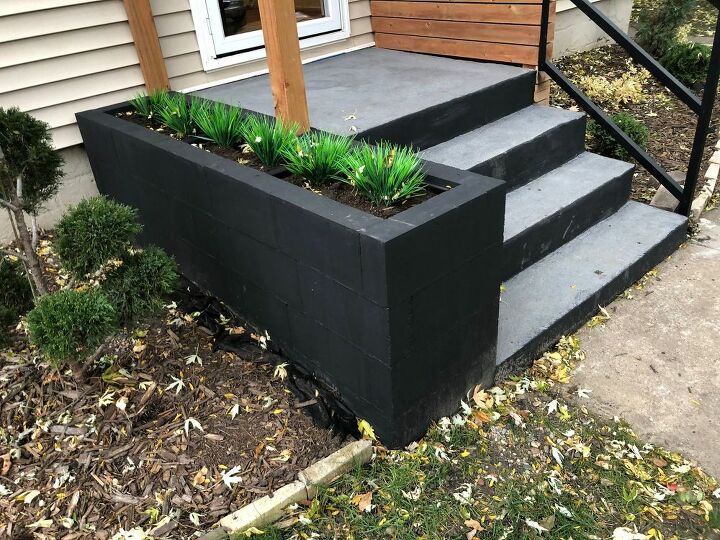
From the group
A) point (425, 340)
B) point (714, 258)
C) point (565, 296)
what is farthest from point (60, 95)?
point (714, 258)

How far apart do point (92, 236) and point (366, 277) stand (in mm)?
1053

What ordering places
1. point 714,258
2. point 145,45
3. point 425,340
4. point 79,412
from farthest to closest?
point 145,45, point 714,258, point 79,412, point 425,340

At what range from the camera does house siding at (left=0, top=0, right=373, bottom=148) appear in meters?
3.32

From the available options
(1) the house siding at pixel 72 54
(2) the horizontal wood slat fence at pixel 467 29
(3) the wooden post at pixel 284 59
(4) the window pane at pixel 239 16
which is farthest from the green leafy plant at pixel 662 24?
(3) the wooden post at pixel 284 59

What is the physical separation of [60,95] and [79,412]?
83.0 inches

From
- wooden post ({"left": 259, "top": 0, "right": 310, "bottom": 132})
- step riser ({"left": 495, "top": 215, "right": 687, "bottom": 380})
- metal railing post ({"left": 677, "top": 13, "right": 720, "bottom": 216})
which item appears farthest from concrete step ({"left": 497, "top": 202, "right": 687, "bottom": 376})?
wooden post ({"left": 259, "top": 0, "right": 310, "bottom": 132})

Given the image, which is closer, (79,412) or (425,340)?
(425,340)

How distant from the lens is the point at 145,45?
3.71 meters

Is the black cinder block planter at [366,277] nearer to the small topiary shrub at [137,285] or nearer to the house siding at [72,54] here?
the small topiary shrub at [137,285]

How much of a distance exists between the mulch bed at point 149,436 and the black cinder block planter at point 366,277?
8.7 inches

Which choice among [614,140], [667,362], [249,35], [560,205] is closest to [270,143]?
[560,205]

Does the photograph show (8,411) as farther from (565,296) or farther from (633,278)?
(633,278)

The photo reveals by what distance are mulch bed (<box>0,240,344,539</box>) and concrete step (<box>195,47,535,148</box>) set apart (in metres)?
1.43

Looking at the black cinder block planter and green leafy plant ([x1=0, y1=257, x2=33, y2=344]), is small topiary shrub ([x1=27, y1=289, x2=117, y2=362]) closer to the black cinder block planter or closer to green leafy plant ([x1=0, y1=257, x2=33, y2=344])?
green leafy plant ([x1=0, y1=257, x2=33, y2=344])
